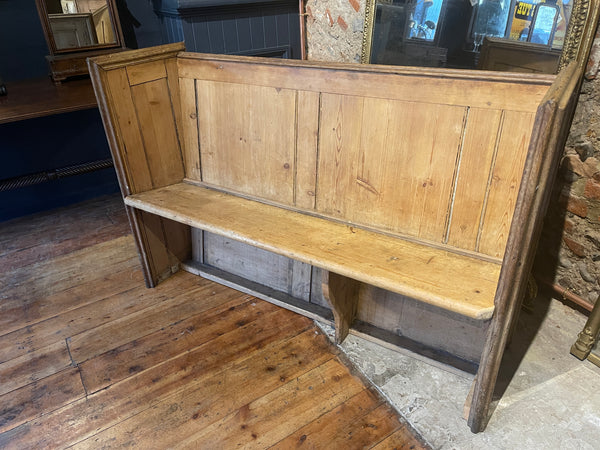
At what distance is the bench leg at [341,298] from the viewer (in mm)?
1629

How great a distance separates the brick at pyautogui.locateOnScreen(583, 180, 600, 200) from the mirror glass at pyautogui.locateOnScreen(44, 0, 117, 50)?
2560 millimetres

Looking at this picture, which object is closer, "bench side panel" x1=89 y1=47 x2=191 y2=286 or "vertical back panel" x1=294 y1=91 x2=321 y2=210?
"vertical back panel" x1=294 y1=91 x2=321 y2=210

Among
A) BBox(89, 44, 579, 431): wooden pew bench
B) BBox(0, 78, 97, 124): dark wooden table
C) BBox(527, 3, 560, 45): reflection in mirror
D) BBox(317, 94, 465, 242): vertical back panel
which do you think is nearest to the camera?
BBox(89, 44, 579, 431): wooden pew bench

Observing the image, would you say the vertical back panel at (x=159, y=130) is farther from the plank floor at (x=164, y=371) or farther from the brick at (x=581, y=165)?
the brick at (x=581, y=165)

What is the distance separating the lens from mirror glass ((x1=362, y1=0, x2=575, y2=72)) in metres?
1.55

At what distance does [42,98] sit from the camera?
7.38 feet

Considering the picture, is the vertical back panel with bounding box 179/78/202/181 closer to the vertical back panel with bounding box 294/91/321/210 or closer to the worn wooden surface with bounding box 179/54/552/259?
the worn wooden surface with bounding box 179/54/552/259

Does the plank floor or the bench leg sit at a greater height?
the bench leg

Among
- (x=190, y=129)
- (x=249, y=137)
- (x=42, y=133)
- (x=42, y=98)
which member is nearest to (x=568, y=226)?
(x=249, y=137)

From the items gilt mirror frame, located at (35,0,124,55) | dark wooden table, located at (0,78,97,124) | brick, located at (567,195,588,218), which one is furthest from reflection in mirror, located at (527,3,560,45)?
gilt mirror frame, located at (35,0,124,55)

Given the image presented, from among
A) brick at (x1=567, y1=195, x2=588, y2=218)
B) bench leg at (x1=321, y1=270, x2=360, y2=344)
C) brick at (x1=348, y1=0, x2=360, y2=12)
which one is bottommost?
bench leg at (x1=321, y1=270, x2=360, y2=344)

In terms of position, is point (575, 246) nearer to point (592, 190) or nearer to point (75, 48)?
point (592, 190)

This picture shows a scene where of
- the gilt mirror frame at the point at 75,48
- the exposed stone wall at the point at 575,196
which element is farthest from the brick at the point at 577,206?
the gilt mirror frame at the point at 75,48

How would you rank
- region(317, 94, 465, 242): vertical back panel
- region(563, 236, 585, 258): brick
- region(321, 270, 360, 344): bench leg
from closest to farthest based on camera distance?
region(317, 94, 465, 242): vertical back panel
region(321, 270, 360, 344): bench leg
region(563, 236, 585, 258): brick
